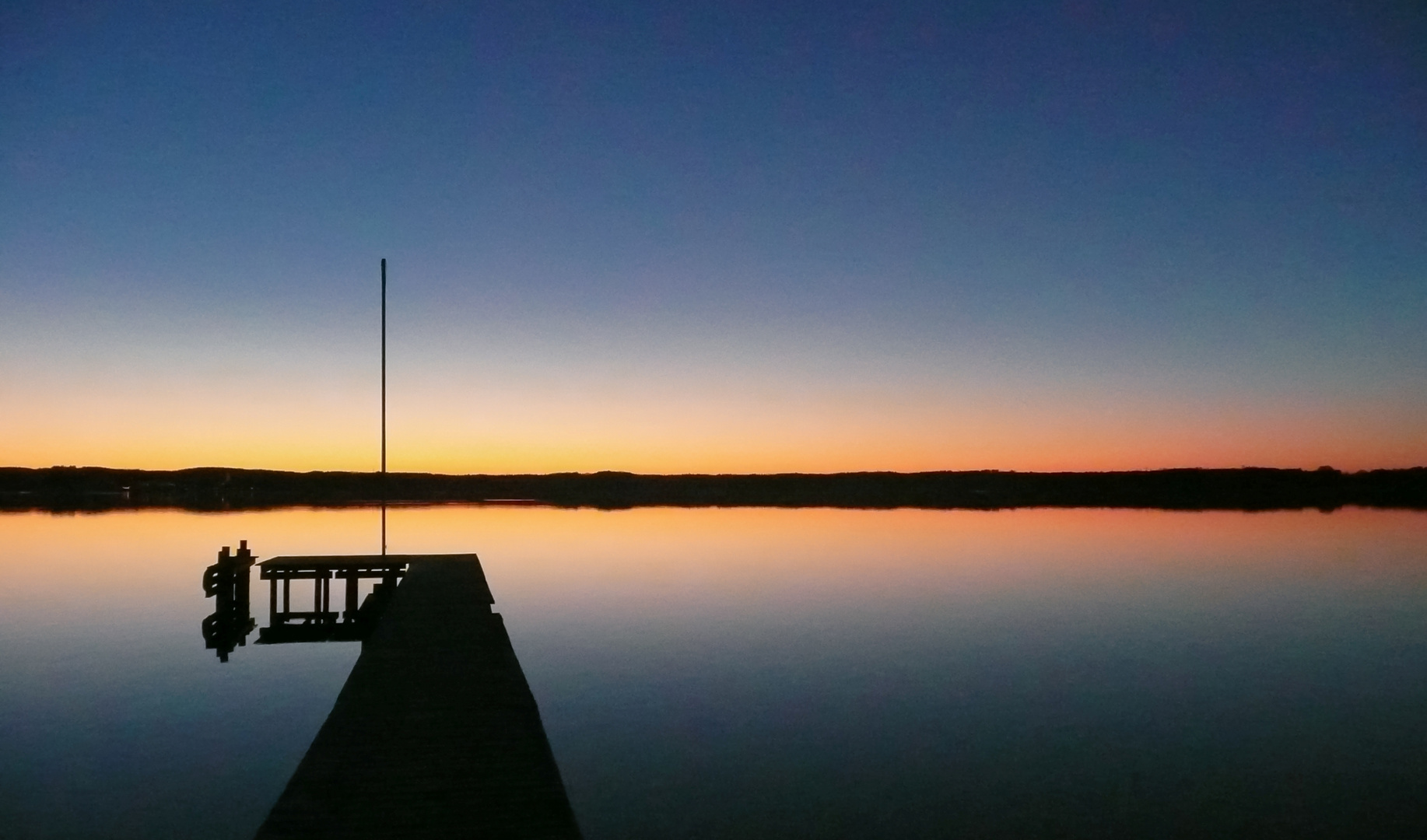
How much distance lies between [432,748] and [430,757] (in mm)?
209

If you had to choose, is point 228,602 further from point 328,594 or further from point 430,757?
point 430,757

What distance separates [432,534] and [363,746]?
1701 inches

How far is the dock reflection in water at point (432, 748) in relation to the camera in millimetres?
5969

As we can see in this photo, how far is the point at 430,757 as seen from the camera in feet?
23.6

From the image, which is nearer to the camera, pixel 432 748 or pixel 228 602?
pixel 432 748

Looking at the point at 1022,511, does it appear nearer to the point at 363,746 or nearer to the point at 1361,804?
the point at 1361,804

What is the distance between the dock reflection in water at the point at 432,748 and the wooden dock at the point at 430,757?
0.5 inches

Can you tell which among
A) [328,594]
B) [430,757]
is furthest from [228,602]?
[430,757]

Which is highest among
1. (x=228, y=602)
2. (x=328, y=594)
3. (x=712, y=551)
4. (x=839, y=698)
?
(x=328, y=594)

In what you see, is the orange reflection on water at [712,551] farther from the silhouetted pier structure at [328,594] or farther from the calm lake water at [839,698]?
the silhouetted pier structure at [328,594]

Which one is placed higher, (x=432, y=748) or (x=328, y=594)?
(x=432, y=748)

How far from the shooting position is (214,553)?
38062 mm

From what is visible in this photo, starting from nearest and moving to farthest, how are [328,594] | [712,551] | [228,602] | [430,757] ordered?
[430,757] < [228,602] < [328,594] < [712,551]

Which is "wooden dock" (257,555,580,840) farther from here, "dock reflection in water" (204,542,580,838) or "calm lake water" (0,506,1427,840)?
"calm lake water" (0,506,1427,840)
